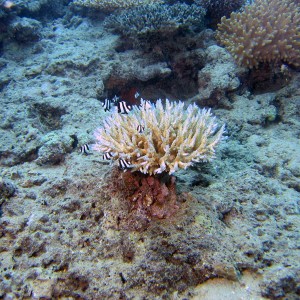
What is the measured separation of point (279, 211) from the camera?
3.26 m

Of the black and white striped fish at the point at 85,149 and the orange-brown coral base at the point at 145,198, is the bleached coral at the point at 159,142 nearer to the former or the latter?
the orange-brown coral base at the point at 145,198

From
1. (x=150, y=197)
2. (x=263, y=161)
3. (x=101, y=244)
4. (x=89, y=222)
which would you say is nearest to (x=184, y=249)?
(x=150, y=197)

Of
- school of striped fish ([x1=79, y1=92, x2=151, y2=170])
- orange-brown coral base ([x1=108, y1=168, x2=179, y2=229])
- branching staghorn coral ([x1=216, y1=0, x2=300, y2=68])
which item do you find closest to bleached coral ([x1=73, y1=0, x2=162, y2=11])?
branching staghorn coral ([x1=216, y1=0, x2=300, y2=68])

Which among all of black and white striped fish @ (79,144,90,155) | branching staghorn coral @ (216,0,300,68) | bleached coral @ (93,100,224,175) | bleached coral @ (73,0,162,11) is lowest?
black and white striped fish @ (79,144,90,155)

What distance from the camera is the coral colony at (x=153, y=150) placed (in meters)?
2.71

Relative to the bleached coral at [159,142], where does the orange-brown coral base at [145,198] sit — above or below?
below

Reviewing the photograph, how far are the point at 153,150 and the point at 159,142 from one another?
0.58ft

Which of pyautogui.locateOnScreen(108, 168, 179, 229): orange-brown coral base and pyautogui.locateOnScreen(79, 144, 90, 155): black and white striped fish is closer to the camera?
pyautogui.locateOnScreen(108, 168, 179, 229): orange-brown coral base

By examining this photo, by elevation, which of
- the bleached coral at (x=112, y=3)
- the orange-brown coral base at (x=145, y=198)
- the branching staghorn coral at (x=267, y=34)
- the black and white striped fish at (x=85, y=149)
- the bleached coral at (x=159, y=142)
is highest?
the bleached coral at (x=112, y=3)

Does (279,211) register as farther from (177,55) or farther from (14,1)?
(14,1)

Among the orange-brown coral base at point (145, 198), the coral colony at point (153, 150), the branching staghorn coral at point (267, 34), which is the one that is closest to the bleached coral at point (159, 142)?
the coral colony at point (153, 150)

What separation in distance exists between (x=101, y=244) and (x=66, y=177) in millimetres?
1132

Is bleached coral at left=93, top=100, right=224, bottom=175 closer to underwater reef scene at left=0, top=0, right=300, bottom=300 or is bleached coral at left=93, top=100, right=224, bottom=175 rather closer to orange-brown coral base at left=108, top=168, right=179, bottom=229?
underwater reef scene at left=0, top=0, right=300, bottom=300

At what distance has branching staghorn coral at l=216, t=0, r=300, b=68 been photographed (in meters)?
5.24
